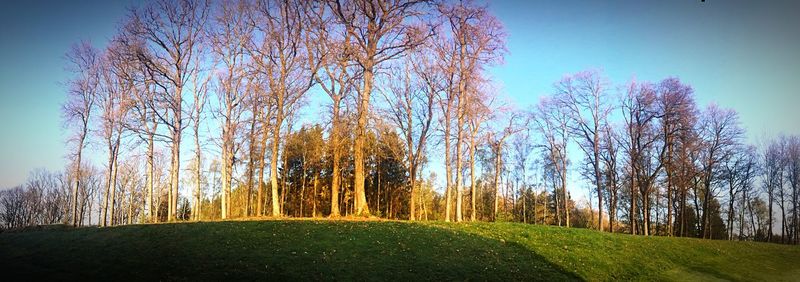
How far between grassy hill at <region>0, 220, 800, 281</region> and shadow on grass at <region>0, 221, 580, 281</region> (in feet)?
0.12

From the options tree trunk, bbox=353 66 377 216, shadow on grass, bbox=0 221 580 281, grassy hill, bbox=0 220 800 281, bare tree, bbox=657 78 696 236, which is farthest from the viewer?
bare tree, bbox=657 78 696 236

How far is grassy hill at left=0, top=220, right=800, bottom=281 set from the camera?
1129 centimetres

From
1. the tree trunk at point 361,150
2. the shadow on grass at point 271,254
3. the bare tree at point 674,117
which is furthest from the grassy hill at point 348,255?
the bare tree at point 674,117

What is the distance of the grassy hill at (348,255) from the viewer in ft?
37.0

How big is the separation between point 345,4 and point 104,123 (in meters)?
20.1

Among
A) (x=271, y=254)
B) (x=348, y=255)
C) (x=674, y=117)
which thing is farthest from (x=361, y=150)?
(x=674, y=117)

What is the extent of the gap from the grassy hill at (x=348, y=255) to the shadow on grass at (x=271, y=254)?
0.12 feet

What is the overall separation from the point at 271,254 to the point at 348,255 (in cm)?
227

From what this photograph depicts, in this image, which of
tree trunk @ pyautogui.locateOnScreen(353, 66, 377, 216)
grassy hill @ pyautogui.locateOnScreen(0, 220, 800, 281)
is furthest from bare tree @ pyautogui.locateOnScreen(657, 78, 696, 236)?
tree trunk @ pyautogui.locateOnScreen(353, 66, 377, 216)

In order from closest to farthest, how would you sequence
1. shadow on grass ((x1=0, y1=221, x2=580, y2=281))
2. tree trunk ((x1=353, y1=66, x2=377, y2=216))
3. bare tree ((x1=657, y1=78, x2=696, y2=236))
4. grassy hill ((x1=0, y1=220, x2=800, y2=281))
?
shadow on grass ((x1=0, y1=221, x2=580, y2=281)), grassy hill ((x1=0, y1=220, x2=800, y2=281)), tree trunk ((x1=353, y1=66, x2=377, y2=216)), bare tree ((x1=657, y1=78, x2=696, y2=236))

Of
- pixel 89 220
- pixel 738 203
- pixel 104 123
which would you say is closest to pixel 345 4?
pixel 104 123

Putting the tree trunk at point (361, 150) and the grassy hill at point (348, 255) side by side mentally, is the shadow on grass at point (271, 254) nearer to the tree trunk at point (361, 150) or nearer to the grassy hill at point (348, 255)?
the grassy hill at point (348, 255)

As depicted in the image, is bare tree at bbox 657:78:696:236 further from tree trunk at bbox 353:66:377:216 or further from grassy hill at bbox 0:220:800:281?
tree trunk at bbox 353:66:377:216

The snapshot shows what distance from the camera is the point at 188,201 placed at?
65.6 metres
